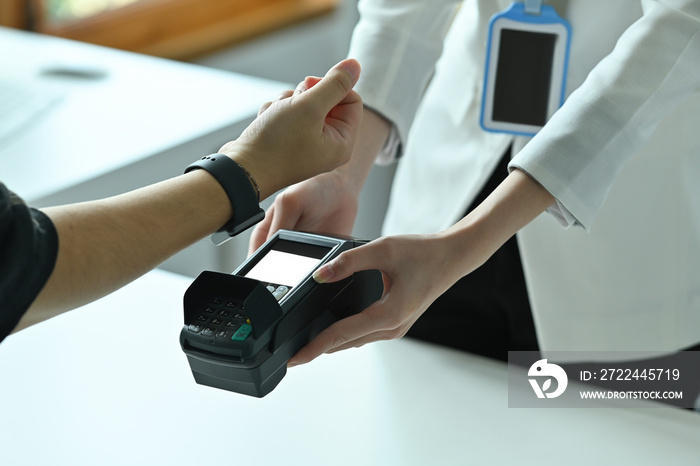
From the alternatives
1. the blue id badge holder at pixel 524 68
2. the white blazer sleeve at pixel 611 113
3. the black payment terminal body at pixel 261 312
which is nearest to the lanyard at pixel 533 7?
the blue id badge holder at pixel 524 68

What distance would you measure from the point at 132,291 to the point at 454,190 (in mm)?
406

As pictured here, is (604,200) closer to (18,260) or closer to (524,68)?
(524,68)

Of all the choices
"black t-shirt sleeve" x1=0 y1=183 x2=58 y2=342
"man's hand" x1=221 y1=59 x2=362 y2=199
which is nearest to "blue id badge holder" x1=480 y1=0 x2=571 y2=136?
"man's hand" x1=221 y1=59 x2=362 y2=199

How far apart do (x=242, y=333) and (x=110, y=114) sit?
0.94 meters

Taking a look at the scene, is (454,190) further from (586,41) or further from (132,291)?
(132,291)

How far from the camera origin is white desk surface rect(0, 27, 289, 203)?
48.3 inches

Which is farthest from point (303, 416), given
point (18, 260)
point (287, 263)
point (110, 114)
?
point (110, 114)

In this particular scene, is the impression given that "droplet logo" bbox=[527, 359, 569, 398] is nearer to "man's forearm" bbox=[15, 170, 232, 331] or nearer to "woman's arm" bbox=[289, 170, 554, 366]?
"woman's arm" bbox=[289, 170, 554, 366]

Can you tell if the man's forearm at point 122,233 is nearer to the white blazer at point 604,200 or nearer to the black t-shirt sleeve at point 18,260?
the black t-shirt sleeve at point 18,260

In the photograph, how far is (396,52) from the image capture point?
0.96 m

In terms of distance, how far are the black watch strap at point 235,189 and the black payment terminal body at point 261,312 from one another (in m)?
0.04

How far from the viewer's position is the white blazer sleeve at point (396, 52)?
3.08ft

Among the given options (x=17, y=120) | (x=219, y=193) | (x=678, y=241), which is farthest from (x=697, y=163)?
(x=17, y=120)

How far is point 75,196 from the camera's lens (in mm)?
1163
